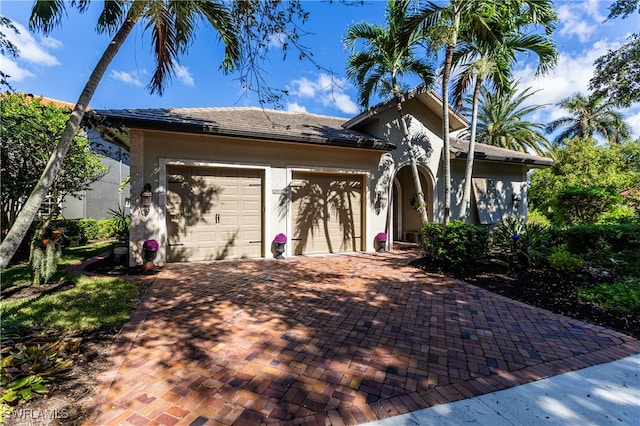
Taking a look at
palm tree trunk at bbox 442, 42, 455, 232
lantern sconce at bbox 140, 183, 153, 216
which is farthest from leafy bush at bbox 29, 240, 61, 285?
palm tree trunk at bbox 442, 42, 455, 232

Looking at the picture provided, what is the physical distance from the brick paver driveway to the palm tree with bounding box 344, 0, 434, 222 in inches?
191

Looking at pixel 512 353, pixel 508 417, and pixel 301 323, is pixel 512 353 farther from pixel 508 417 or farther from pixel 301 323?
pixel 301 323

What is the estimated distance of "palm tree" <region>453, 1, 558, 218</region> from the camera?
24.8ft

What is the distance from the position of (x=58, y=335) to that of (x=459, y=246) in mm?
7749

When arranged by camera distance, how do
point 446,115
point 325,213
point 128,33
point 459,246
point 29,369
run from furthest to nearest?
point 325,213 < point 446,115 < point 459,246 < point 128,33 < point 29,369

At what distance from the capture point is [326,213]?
988cm

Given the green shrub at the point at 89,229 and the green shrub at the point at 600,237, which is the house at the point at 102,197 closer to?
the green shrub at the point at 89,229

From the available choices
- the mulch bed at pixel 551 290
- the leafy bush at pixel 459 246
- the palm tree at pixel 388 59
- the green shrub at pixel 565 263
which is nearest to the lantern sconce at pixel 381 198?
the palm tree at pixel 388 59

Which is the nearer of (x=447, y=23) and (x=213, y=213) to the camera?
(x=447, y=23)

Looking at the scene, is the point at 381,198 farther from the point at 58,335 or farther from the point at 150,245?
the point at 58,335

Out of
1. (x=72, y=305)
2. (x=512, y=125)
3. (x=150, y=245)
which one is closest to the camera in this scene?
(x=72, y=305)

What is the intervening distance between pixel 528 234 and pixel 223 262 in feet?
28.3

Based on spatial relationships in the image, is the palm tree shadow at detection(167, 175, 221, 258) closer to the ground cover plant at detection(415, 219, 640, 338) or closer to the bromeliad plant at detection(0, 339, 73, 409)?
the bromeliad plant at detection(0, 339, 73, 409)

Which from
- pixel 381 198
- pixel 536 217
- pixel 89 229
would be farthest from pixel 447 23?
pixel 536 217
